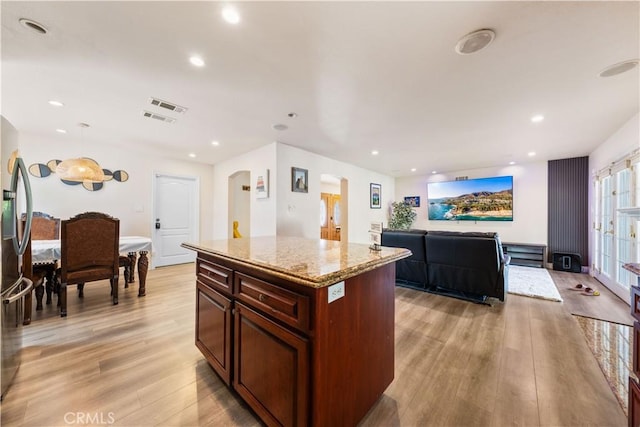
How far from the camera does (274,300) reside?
3.85 ft

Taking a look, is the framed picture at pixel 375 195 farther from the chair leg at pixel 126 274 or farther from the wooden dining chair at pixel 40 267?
the wooden dining chair at pixel 40 267

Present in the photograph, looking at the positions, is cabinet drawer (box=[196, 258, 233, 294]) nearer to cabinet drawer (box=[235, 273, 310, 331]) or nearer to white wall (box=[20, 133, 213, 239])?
cabinet drawer (box=[235, 273, 310, 331])

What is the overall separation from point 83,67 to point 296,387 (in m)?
2.93

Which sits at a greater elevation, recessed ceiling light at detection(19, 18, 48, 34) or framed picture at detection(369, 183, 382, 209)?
recessed ceiling light at detection(19, 18, 48, 34)

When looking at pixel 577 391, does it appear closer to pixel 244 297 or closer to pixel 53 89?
pixel 244 297

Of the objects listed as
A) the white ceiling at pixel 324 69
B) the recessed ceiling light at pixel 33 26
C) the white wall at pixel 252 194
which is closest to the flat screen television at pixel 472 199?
the white ceiling at pixel 324 69

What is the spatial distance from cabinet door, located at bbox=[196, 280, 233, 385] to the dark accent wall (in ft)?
22.9

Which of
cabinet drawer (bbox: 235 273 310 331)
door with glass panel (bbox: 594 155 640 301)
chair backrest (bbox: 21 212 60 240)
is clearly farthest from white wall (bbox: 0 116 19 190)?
door with glass panel (bbox: 594 155 640 301)

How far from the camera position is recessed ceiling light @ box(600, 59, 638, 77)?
1.94 m

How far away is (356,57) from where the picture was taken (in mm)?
1893

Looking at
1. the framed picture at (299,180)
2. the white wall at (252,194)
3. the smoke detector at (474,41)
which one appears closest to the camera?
the smoke detector at (474,41)

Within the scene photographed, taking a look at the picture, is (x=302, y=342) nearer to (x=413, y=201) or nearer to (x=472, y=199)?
(x=472, y=199)

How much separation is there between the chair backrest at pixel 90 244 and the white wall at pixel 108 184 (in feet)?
6.59

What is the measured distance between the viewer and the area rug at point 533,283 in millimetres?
3447
